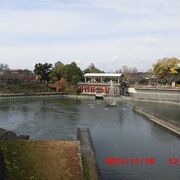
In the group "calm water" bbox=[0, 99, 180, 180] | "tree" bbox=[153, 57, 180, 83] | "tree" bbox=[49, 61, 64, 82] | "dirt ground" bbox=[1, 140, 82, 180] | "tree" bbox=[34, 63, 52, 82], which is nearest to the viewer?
"dirt ground" bbox=[1, 140, 82, 180]

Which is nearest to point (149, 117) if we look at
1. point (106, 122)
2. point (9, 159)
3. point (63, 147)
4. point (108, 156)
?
point (106, 122)

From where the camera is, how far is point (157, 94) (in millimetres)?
59781

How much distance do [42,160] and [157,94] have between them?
49.1 metres

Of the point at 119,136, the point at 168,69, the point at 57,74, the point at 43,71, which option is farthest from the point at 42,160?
the point at 43,71

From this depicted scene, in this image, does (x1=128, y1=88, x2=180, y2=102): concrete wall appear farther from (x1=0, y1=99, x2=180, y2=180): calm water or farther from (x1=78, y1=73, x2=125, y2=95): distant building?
(x1=0, y1=99, x2=180, y2=180): calm water

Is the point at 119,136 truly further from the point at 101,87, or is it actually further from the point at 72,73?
the point at 72,73

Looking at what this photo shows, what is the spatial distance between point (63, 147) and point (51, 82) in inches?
2535

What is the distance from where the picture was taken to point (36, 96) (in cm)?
6353

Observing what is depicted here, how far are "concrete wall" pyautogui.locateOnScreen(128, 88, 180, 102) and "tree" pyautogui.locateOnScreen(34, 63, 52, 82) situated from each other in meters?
23.8

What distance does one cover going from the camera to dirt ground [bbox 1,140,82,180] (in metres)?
11.7

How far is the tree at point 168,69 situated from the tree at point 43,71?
85.8 feet

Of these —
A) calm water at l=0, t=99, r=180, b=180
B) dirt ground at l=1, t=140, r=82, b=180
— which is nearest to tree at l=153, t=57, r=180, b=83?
calm water at l=0, t=99, r=180, b=180

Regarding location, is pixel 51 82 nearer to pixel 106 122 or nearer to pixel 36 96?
pixel 36 96

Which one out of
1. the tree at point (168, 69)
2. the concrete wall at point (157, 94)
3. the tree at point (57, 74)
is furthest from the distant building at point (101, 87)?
the tree at point (168, 69)
